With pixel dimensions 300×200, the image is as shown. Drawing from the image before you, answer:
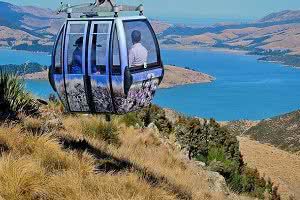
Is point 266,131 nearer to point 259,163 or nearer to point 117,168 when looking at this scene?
point 259,163

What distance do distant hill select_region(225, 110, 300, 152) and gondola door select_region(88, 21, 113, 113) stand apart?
154 ft

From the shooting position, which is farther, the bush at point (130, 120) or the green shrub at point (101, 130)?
the bush at point (130, 120)

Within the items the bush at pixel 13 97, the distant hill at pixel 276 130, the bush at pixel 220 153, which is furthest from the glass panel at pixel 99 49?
the distant hill at pixel 276 130

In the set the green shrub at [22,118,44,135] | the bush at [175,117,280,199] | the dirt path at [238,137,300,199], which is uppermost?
the green shrub at [22,118,44,135]

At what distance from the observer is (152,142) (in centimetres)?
1318

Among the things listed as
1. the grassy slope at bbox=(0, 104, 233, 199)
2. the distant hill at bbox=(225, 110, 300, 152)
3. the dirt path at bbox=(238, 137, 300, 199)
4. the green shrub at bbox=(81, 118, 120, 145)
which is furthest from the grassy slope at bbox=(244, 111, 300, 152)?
the grassy slope at bbox=(0, 104, 233, 199)

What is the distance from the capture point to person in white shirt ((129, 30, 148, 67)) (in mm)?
6762

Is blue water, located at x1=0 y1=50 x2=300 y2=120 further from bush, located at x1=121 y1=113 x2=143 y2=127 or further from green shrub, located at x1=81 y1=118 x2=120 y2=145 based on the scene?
green shrub, located at x1=81 y1=118 x2=120 y2=145

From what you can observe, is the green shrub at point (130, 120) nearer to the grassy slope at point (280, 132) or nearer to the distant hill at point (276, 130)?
the grassy slope at point (280, 132)

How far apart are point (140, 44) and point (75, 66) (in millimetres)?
892

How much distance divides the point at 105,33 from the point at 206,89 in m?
182

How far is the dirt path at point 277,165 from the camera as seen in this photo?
2240cm

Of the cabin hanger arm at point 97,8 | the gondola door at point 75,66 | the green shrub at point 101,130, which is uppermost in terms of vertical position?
the cabin hanger arm at point 97,8

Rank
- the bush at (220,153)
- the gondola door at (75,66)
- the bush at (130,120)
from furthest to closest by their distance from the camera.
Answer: the bush at (220,153), the bush at (130,120), the gondola door at (75,66)
